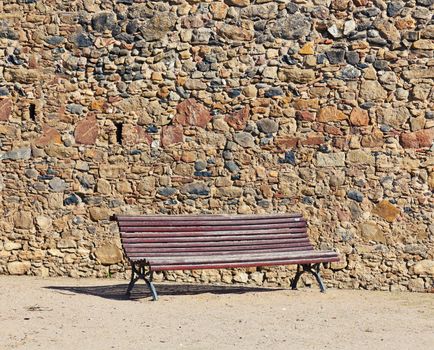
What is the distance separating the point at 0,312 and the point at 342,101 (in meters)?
3.64

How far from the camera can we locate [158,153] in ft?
27.5

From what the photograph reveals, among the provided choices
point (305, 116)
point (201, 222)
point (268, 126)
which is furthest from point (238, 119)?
point (201, 222)

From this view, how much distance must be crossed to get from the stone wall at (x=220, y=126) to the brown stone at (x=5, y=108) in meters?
0.04

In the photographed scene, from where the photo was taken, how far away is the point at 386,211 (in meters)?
8.22

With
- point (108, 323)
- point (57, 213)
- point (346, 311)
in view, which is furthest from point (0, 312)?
point (346, 311)

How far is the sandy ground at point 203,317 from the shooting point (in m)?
5.65

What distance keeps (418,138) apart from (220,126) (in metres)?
1.80

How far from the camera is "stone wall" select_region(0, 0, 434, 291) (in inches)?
323

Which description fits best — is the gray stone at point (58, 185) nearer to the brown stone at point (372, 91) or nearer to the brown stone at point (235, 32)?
the brown stone at point (235, 32)

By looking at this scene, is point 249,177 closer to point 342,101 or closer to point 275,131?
point 275,131

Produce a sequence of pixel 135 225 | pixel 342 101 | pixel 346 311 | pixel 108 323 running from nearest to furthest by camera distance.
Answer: pixel 108 323 < pixel 346 311 < pixel 135 225 < pixel 342 101

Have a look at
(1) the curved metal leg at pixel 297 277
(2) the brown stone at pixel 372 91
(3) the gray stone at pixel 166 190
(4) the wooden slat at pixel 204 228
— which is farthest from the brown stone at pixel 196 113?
(1) the curved metal leg at pixel 297 277

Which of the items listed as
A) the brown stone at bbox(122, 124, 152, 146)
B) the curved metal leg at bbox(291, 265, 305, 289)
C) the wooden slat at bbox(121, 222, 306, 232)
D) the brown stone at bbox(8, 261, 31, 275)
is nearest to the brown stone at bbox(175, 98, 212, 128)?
the brown stone at bbox(122, 124, 152, 146)

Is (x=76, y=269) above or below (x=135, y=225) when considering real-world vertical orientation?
below
